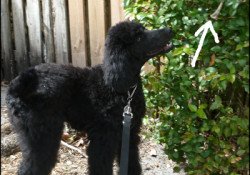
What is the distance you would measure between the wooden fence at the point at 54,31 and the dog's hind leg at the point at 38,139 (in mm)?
1833

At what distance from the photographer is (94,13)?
441 centimetres

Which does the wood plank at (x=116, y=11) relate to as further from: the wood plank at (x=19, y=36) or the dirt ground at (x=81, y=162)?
the wood plank at (x=19, y=36)

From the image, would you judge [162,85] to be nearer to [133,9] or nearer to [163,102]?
[163,102]

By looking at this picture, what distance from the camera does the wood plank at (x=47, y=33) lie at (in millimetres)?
4883

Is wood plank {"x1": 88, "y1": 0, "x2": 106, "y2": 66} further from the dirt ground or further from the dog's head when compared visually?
the dog's head

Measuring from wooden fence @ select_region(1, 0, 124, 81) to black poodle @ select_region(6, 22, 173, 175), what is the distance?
143 cm

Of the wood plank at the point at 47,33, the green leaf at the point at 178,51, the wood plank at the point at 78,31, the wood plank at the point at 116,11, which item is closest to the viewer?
the green leaf at the point at 178,51

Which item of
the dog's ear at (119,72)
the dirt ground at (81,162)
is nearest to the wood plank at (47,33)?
the dirt ground at (81,162)

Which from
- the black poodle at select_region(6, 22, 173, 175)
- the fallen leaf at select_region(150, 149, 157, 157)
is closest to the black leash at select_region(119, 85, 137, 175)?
the black poodle at select_region(6, 22, 173, 175)

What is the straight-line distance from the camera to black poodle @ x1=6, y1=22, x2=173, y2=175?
9.14ft

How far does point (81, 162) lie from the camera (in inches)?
147

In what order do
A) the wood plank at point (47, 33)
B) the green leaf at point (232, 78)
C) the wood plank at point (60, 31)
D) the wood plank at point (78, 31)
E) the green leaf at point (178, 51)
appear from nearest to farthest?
the green leaf at point (232, 78) → the green leaf at point (178, 51) → the wood plank at point (78, 31) → the wood plank at point (60, 31) → the wood plank at point (47, 33)

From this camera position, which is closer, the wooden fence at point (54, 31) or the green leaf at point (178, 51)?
the green leaf at point (178, 51)

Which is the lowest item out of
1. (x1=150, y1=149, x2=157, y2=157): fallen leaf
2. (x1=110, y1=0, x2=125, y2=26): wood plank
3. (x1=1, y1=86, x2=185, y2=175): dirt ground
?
(x1=1, y1=86, x2=185, y2=175): dirt ground
